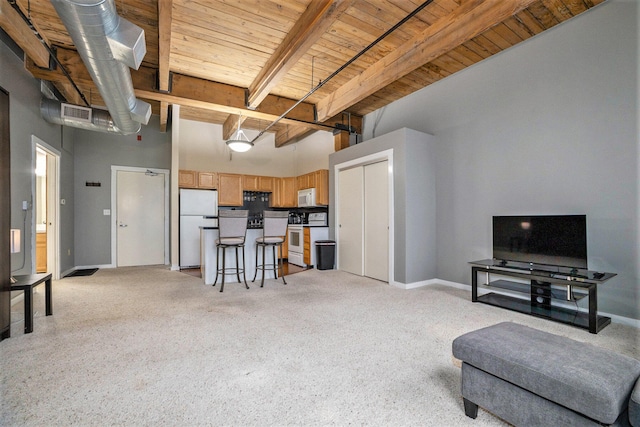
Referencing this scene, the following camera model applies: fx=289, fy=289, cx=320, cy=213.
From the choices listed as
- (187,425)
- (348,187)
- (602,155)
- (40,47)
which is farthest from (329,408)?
(40,47)

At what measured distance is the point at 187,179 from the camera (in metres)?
6.61

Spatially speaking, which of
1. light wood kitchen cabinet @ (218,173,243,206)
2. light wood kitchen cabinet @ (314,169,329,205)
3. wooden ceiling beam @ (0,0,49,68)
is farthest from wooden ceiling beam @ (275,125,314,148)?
wooden ceiling beam @ (0,0,49,68)

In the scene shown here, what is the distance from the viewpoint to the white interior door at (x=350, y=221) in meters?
5.36

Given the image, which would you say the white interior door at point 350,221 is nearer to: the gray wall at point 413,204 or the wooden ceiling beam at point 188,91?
the gray wall at point 413,204

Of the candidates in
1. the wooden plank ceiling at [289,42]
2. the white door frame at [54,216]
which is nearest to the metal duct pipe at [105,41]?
the wooden plank ceiling at [289,42]

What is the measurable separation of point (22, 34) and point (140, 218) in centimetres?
419

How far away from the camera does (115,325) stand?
9.48ft

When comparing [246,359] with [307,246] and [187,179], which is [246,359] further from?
[187,179]

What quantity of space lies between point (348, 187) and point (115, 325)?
4118 millimetres

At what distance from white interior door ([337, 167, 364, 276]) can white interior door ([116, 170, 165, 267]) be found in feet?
14.0

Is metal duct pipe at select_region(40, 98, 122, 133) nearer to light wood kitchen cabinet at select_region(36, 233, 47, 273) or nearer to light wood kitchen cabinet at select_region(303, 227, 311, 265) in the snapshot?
light wood kitchen cabinet at select_region(36, 233, 47, 273)

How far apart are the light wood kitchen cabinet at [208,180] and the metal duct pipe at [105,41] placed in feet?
10.6

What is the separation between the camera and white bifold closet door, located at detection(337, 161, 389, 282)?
4840 millimetres

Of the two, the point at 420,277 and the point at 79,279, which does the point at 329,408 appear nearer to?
the point at 420,277
